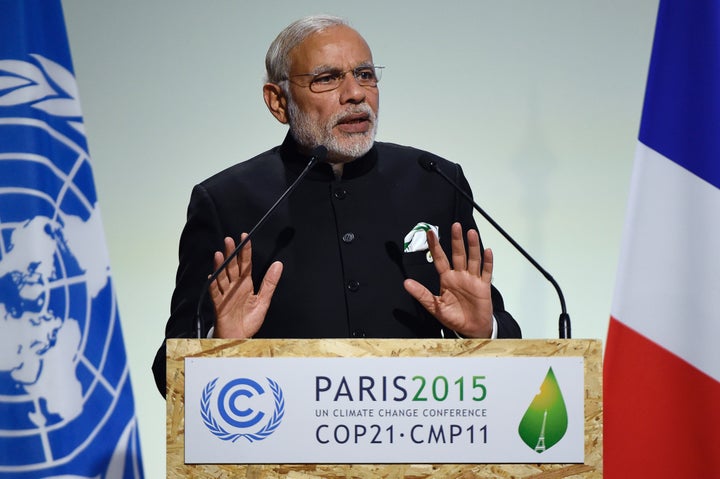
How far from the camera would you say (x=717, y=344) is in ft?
9.18

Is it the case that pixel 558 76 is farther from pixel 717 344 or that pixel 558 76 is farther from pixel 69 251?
pixel 69 251

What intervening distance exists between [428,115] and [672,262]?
40.8 inches

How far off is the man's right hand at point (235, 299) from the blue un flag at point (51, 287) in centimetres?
101

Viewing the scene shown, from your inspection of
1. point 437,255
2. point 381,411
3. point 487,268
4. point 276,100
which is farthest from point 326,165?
point 381,411

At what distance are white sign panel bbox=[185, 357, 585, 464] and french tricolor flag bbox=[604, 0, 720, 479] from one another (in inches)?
53.0

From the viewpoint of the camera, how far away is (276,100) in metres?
2.58

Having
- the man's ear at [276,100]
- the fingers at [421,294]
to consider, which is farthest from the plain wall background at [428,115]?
the fingers at [421,294]

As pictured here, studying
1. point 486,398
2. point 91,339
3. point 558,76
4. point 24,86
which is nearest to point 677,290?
point 558,76

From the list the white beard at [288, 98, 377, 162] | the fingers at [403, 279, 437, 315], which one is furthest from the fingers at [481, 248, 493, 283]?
the white beard at [288, 98, 377, 162]

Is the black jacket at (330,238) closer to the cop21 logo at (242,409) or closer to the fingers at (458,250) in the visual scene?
the fingers at (458,250)

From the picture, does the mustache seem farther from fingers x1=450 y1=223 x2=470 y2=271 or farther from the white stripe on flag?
the white stripe on flag

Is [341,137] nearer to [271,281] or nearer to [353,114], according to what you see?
[353,114]

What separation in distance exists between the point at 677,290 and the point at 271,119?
4.96 feet

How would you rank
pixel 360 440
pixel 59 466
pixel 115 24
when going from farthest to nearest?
pixel 115 24 < pixel 59 466 < pixel 360 440
